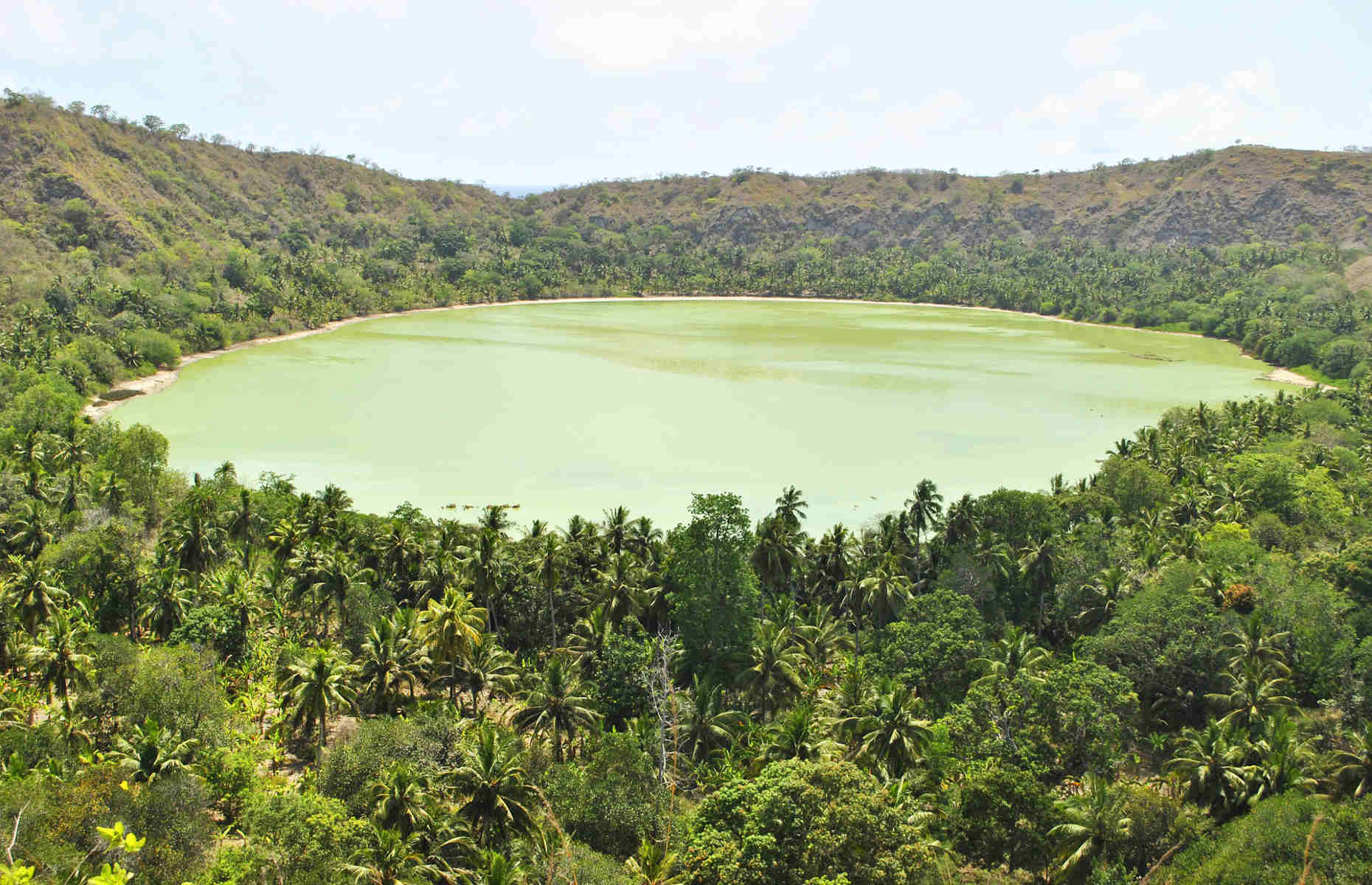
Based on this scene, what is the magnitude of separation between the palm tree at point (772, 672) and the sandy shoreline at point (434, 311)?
192 ft

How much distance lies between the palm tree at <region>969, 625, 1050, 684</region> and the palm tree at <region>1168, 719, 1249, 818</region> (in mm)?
4614

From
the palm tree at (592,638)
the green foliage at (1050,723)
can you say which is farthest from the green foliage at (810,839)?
the palm tree at (592,638)

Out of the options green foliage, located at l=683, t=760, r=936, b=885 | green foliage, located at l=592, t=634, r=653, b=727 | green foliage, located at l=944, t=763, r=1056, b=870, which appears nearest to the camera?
green foliage, located at l=683, t=760, r=936, b=885

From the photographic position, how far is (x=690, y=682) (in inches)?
1207

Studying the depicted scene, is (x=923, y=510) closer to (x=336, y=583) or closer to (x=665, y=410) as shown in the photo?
(x=336, y=583)

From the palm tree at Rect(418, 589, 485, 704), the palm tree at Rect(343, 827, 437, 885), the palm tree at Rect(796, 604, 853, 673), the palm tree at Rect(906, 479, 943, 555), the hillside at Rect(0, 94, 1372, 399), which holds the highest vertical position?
the hillside at Rect(0, 94, 1372, 399)

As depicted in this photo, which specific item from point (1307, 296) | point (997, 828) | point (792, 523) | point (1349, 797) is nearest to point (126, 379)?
point (792, 523)

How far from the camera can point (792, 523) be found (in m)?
35.5

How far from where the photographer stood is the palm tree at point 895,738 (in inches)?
931

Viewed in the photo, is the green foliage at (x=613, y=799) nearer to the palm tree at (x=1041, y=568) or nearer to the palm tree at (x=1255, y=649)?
the palm tree at (x=1255, y=649)

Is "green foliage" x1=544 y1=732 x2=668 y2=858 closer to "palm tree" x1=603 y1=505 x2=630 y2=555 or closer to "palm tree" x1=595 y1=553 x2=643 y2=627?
"palm tree" x1=595 y1=553 x2=643 y2=627

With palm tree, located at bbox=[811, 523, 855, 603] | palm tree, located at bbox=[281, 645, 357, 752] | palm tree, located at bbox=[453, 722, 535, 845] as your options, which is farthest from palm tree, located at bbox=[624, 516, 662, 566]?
palm tree, located at bbox=[453, 722, 535, 845]

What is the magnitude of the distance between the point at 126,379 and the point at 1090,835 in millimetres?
85445

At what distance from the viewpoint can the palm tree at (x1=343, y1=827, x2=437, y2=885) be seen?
59.2 ft
